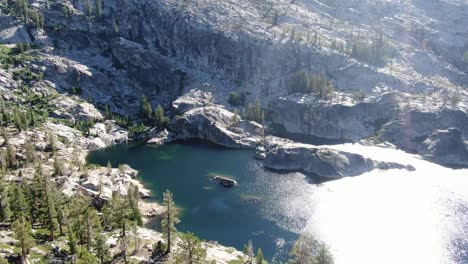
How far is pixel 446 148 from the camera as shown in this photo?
18625cm

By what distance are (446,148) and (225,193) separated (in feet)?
377

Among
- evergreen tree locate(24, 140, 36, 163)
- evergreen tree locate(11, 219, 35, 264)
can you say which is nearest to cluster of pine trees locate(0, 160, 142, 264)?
evergreen tree locate(11, 219, 35, 264)

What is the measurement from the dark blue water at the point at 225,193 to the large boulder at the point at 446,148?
7126 cm

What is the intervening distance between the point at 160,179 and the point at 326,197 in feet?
225

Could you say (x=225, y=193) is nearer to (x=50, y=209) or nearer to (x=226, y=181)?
(x=226, y=181)

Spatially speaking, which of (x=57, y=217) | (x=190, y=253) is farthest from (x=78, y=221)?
(x=190, y=253)

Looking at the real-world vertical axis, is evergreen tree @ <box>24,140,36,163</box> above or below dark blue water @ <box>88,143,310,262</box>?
above

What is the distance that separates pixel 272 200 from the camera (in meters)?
140

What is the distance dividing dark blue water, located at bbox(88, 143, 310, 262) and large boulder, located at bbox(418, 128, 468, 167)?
2806 inches

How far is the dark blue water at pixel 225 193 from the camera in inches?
4626

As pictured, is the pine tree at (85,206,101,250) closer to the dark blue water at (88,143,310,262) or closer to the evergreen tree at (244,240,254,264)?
the dark blue water at (88,143,310,262)

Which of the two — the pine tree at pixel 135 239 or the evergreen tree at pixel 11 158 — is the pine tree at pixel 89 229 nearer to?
the pine tree at pixel 135 239

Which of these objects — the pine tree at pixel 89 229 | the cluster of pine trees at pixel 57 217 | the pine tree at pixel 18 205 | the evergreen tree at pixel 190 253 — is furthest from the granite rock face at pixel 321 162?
the pine tree at pixel 18 205

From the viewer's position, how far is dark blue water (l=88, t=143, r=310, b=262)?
118m
